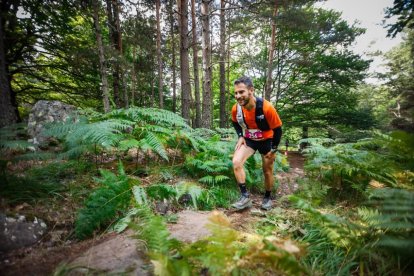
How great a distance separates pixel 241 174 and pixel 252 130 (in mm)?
757

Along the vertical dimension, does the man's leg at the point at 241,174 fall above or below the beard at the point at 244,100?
below

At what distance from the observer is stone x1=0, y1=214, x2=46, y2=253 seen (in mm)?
2090

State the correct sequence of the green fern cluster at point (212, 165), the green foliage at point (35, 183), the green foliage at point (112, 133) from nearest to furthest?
the green foliage at point (35, 183), the green foliage at point (112, 133), the green fern cluster at point (212, 165)

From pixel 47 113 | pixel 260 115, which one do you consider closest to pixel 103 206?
pixel 260 115

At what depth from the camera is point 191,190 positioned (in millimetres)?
3229

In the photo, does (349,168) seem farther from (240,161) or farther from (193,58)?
(193,58)

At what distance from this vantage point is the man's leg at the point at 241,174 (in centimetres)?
360

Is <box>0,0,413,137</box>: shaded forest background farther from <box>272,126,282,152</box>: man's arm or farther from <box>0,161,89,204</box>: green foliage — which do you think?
<box>272,126,282,152</box>: man's arm

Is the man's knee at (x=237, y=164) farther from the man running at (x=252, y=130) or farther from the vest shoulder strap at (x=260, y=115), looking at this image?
the vest shoulder strap at (x=260, y=115)

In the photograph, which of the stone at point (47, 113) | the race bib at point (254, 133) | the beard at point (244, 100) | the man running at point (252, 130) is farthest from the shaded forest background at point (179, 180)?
the beard at point (244, 100)

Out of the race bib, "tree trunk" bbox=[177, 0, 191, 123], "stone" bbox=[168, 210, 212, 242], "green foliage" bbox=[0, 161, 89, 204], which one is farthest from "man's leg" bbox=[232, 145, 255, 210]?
"tree trunk" bbox=[177, 0, 191, 123]

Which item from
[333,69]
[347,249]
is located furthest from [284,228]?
[333,69]

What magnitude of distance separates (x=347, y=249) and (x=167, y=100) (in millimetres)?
22534

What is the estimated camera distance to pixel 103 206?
2.45m
